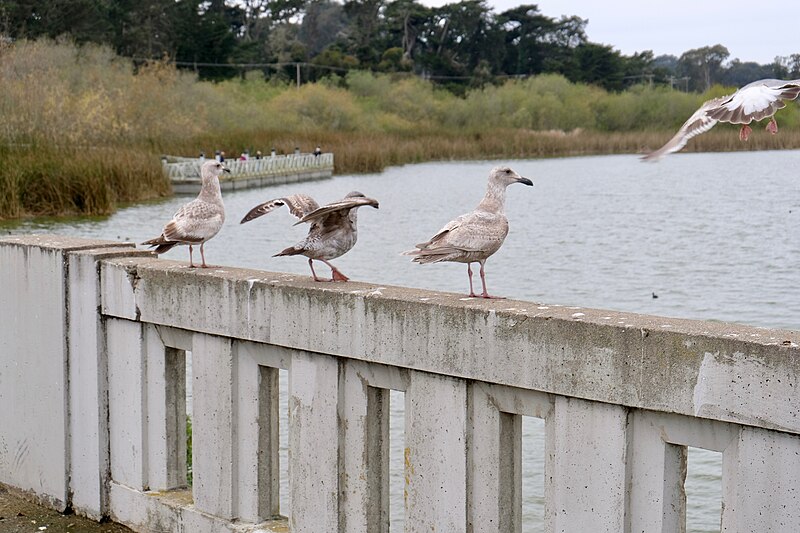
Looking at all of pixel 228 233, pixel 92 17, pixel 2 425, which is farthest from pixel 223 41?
pixel 2 425

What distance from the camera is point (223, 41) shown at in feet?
235

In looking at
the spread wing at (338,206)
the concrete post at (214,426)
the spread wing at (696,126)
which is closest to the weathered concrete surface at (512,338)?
the concrete post at (214,426)

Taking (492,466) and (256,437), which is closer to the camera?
(492,466)

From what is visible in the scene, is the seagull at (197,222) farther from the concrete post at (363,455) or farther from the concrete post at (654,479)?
the concrete post at (654,479)

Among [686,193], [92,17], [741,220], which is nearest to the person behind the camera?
[741,220]

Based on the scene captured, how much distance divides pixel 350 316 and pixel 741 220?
28501 millimetres

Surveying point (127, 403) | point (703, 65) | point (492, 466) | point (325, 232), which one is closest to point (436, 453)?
point (492, 466)

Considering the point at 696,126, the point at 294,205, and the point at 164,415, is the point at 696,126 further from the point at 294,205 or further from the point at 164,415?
the point at 164,415

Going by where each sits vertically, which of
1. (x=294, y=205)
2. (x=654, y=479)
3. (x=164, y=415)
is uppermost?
(x=294, y=205)

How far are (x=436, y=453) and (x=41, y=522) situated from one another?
2077 millimetres

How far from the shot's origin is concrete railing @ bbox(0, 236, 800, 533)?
3213 millimetres

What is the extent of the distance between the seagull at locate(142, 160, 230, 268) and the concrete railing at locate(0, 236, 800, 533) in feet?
0.85

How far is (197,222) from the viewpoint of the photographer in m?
5.40

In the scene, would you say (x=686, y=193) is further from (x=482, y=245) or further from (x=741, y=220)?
(x=482, y=245)
